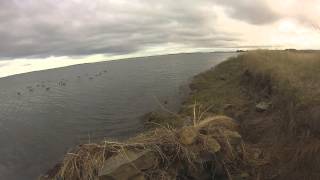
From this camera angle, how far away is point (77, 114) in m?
34.3

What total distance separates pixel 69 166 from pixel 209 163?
4.05m

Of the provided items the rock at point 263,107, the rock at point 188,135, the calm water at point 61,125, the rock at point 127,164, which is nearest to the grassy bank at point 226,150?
the rock at point 188,135

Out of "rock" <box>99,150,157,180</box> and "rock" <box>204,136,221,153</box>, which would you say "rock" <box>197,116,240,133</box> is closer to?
"rock" <box>204,136,221,153</box>

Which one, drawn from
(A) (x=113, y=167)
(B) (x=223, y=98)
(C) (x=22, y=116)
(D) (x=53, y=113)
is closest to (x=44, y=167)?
(A) (x=113, y=167)

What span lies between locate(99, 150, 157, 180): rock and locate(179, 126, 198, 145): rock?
1020 mm

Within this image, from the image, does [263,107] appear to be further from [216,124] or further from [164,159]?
[164,159]

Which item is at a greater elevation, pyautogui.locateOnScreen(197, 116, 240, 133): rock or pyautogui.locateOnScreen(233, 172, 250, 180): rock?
pyautogui.locateOnScreen(197, 116, 240, 133): rock

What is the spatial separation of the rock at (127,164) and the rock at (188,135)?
3.35ft

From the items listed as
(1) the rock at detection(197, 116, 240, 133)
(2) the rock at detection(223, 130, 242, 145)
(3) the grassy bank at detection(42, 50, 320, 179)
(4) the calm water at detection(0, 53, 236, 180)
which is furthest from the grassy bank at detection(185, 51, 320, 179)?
(4) the calm water at detection(0, 53, 236, 180)

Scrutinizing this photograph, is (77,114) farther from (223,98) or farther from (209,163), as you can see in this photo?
(209,163)

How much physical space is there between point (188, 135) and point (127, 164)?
2065 mm

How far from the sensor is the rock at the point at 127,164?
36.3ft

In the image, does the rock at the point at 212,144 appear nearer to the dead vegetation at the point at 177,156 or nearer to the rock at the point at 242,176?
the dead vegetation at the point at 177,156

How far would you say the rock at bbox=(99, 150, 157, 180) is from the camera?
11055 millimetres
